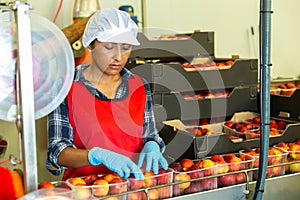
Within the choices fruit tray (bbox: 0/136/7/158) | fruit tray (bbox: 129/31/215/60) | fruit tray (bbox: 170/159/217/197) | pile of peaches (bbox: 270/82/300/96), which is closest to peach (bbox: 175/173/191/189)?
fruit tray (bbox: 170/159/217/197)

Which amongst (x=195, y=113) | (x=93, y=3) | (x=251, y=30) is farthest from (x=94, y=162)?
(x=251, y=30)

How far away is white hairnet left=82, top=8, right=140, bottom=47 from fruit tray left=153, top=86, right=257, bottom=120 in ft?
1.36

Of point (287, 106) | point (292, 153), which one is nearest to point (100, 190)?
point (292, 153)

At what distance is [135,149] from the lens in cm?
156

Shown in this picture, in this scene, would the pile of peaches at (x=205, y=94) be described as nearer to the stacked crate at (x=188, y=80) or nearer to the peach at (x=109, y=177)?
the stacked crate at (x=188, y=80)

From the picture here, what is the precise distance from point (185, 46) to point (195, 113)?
350 millimetres

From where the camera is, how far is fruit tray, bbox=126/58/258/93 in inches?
72.0

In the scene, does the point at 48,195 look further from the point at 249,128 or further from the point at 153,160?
the point at 249,128

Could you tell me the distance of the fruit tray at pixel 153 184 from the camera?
1.15 meters

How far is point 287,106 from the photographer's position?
6.61ft

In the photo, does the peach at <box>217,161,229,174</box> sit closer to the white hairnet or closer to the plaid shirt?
the plaid shirt

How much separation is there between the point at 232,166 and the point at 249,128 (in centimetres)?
53

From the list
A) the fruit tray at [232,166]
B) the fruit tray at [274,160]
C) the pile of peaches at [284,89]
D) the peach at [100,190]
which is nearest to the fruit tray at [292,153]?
the fruit tray at [274,160]

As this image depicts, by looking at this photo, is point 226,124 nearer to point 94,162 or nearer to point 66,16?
point 94,162
